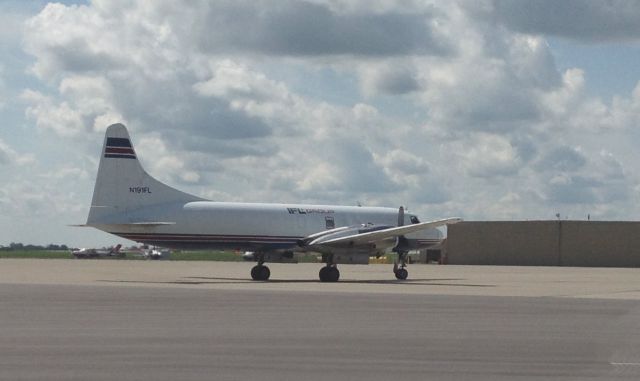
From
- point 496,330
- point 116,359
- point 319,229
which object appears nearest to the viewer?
point 116,359

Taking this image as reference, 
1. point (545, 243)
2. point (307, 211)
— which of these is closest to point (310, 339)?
point (307, 211)

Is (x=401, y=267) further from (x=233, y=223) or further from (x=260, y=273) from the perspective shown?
(x=233, y=223)

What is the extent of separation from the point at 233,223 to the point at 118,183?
5.67m

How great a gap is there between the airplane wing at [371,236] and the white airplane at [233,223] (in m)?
0.05

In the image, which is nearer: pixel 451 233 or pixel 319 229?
pixel 319 229

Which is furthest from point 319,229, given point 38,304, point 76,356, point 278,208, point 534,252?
point 534,252

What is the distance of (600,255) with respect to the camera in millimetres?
95562

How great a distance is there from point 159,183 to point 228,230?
3870 mm

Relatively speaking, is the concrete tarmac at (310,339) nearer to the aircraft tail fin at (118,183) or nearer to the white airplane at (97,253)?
the aircraft tail fin at (118,183)

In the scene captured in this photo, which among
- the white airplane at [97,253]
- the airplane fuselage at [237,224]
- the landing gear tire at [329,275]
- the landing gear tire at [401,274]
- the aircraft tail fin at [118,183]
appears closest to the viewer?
the aircraft tail fin at [118,183]

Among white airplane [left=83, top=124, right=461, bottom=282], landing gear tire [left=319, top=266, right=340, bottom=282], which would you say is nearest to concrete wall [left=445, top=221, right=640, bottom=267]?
white airplane [left=83, top=124, right=461, bottom=282]

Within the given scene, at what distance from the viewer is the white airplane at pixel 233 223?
43.7 m

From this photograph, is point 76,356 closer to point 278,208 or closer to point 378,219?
point 278,208

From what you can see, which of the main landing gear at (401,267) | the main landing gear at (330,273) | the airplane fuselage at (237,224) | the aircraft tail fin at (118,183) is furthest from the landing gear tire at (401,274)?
the aircraft tail fin at (118,183)
